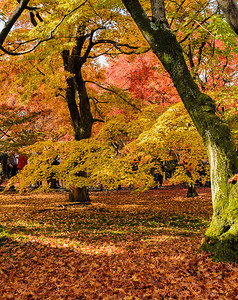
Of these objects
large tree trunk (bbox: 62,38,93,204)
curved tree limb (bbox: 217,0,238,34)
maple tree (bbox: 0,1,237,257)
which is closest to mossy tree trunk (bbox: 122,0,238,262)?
maple tree (bbox: 0,1,237,257)

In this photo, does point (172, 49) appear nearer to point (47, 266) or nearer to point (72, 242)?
point (47, 266)

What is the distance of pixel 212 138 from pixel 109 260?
11.9ft

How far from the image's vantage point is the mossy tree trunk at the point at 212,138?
4465 mm

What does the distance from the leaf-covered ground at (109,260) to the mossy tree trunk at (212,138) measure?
1.39ft

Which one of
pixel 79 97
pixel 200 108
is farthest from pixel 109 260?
pixel 79 97

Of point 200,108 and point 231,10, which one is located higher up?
point 231,10

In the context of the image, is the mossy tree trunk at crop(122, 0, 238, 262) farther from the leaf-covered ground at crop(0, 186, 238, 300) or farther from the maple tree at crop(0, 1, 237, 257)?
the leaf-covered ground at crop(0, 186, 238, 300)

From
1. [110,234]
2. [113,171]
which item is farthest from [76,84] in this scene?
[110,234]

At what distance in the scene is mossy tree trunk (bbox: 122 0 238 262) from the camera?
4.46 metres

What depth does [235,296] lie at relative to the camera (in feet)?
11.7

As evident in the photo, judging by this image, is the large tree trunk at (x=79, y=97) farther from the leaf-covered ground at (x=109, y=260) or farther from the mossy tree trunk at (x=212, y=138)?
the mossy tree trunk at (x=212, y=138)

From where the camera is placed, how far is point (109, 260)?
19.1 ft

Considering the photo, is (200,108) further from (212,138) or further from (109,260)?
(109,260)

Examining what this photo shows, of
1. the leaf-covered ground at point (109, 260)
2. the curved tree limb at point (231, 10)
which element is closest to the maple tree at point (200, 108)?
the leaf-covered ground at point (109, 260)
